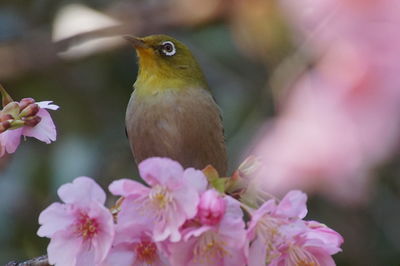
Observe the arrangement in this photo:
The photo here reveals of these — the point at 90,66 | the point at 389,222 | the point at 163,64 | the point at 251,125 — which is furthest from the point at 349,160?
the point at 90,66

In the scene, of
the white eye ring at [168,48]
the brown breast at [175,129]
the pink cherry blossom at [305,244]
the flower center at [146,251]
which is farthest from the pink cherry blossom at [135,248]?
the white eye ring at [168,48]

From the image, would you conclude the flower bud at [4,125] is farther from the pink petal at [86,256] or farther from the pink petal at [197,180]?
the pink petal at [197,180]

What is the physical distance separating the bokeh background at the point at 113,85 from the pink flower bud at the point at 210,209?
1746 millimetres

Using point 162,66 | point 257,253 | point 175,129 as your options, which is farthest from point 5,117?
point 162,66

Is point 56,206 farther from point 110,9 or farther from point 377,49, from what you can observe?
point 110,9

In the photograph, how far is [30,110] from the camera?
1.99 meters

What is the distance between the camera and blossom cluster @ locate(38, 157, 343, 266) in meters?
1.77

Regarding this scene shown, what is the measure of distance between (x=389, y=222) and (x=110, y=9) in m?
1.83

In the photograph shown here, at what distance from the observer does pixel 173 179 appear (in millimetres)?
1820

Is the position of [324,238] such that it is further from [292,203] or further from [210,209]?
[210,209]

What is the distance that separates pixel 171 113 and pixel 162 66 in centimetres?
26

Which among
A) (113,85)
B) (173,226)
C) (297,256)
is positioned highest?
(173,226)

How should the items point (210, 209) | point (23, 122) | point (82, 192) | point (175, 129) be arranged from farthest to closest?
1. point (175, 129)
2. point (23, 122)
3. point (82, 192)
4. point (210, 209)

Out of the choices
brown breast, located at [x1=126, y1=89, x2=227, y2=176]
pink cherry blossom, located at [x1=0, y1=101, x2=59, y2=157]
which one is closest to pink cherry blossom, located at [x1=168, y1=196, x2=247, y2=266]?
pink cherry blossom, located at [x1=0, y1=101, x2=59, y2=157]
